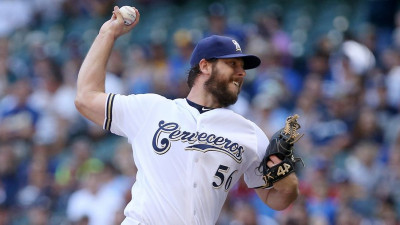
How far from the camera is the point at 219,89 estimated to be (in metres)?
4.86

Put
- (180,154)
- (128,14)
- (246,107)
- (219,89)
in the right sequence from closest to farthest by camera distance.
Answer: (180,154)
(219,89)
(128,14)
(246,107)

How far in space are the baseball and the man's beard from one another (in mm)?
563

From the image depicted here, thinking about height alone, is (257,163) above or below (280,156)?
below

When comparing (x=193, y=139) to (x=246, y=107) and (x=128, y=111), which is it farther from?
(x=246, y=107)

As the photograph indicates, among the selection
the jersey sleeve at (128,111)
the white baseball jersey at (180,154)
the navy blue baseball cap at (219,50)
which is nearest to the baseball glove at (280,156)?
the white baseball jersey at (180,154)

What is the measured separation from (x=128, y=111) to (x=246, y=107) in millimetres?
5274

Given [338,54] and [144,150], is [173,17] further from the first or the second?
[144,150]

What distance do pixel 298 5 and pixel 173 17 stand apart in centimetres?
231

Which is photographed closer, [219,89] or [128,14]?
[219,89]

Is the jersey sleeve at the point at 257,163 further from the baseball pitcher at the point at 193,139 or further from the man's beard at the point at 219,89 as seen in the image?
the man's beard at the point at 219,89

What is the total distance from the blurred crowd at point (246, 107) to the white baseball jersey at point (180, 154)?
3.16m

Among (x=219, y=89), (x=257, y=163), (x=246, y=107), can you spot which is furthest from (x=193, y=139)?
(x=246, y=107)

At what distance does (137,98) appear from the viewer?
16.0ft

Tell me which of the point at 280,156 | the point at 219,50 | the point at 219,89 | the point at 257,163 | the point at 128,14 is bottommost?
the point at 257,163
